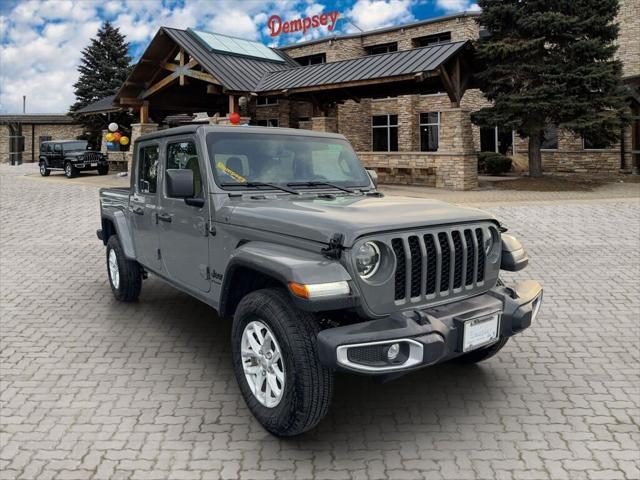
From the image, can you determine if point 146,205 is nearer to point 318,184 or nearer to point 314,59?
point 318,184

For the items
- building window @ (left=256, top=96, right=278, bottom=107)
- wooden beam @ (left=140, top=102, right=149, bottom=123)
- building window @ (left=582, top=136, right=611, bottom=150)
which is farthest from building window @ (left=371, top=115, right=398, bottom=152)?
wooden beam @ (left=140, top=102, right=149, bottom=123)

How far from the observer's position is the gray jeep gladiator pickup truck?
3.28 metres

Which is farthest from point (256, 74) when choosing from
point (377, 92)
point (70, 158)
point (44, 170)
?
point (44, 170)

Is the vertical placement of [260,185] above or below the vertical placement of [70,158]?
below

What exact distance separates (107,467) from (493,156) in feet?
86.9

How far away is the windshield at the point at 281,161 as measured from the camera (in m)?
4.61

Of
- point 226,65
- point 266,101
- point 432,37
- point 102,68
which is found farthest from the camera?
point 102,68

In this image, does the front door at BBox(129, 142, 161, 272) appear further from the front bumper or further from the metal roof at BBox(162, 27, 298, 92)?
the metal roof at BBox(162, 27, 298, 92)

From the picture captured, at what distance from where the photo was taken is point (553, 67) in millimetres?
20047

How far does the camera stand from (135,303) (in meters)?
6.79

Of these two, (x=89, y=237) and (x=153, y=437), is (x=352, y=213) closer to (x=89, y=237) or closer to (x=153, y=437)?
(x=153, y=437)

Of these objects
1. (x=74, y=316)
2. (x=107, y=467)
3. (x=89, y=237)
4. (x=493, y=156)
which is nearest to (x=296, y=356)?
(x=107, y=467)

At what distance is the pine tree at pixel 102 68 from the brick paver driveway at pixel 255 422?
41.6m

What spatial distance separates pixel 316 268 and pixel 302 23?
121 feet
